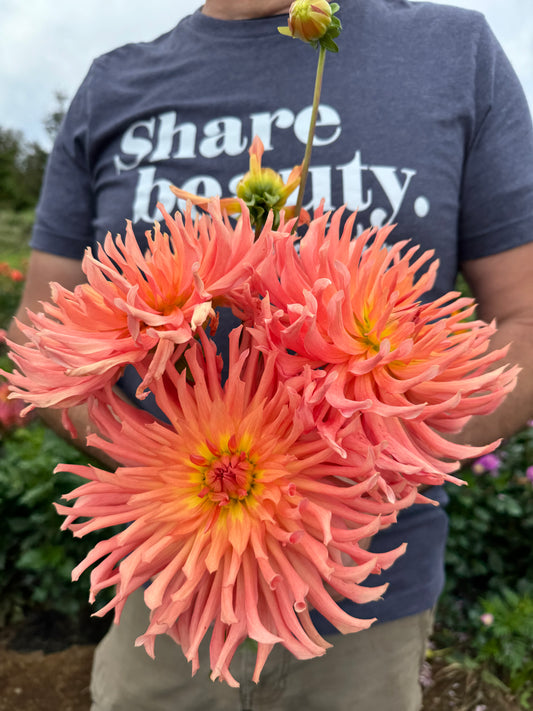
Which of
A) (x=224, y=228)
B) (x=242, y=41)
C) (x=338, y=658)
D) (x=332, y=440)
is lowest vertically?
(x=338, y=658)

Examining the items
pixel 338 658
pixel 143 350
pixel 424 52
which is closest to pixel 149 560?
pixel 143 350

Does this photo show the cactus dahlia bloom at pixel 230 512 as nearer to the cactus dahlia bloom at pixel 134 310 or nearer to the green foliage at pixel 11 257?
the cactus dahlia bloom at pixel 134 310

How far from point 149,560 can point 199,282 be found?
208mm

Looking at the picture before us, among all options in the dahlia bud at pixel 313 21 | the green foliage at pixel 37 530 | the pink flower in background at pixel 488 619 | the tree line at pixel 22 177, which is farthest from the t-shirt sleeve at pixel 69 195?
the tree line at pixel 22 177

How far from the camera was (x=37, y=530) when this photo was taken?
2.55 metres

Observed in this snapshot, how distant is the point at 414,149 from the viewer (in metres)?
1.08

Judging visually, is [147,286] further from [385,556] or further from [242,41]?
[242,41]

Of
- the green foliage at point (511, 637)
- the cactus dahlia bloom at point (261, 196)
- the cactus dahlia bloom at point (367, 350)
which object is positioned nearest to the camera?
the cactus dahlia bloom at point (367, 350)

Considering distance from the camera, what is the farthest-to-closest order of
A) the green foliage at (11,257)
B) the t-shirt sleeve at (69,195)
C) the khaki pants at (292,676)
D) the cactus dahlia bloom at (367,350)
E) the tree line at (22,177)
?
the tree line at (22,177)
the green foliage at (11,257)
the t-shirt sleeve at (69,195)
the khaki pants at (292,676)
the cactus dahlia bloom at (367,350)

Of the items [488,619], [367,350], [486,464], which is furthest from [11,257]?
[367,350]

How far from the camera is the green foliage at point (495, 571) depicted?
7.68 feet

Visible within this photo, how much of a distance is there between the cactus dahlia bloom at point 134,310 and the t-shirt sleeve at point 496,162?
793mm

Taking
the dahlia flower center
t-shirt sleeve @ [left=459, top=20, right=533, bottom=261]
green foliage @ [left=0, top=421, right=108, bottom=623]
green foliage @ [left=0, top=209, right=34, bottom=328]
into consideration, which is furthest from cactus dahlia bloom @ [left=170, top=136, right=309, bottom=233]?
green foliage @ [left=0, top=209, right=34, bottom=328]

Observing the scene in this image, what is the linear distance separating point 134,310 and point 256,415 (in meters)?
0.13
